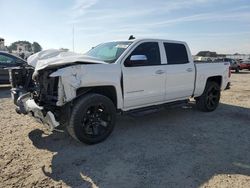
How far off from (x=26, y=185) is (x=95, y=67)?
230cm

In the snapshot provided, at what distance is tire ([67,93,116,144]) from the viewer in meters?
5.14

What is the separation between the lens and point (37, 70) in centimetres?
523

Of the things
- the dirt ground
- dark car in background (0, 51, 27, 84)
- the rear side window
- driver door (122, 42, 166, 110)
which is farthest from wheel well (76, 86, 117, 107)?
dark car in background (0, 51, 27, 84)

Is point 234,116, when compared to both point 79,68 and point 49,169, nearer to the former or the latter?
point 79,68

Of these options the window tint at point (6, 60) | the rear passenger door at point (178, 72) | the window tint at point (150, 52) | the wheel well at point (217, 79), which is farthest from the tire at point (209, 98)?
the window tint at point (6, 60)

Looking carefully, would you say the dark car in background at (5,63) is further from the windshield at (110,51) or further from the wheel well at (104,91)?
the wheel well at (104,91)

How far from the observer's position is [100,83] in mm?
5391

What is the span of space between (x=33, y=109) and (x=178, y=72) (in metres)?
3.44

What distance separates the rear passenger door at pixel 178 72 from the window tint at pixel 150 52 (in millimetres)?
299

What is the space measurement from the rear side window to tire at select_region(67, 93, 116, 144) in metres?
2.17

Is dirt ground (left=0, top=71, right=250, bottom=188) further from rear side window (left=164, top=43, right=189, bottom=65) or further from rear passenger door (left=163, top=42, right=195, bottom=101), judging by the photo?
rear side window (left=164, top=43, right=189, bottom=65)

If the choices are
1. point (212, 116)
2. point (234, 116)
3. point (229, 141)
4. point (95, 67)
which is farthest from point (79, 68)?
point (234, 116)

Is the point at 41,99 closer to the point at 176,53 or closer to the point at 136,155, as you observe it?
the point at 136,155

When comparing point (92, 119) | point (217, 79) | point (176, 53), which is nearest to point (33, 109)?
point (92, 119)
